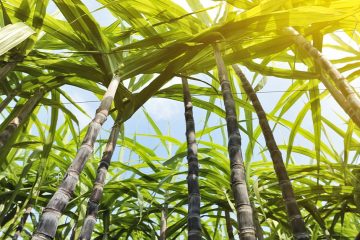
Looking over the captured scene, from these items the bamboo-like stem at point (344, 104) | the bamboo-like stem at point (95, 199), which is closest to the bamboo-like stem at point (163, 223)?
the bamboo-like stem at point (95, 199)

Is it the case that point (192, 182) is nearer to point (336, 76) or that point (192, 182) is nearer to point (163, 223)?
point (336, 76)

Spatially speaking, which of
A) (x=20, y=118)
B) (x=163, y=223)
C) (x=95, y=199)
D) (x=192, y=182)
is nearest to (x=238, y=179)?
(x=192, y=182)

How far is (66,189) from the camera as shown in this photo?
1.05 metres

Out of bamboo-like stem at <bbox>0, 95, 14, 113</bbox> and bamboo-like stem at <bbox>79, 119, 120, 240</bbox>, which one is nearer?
bamboo-like stem at <bbox>79, 119, 120, 240</bbox>

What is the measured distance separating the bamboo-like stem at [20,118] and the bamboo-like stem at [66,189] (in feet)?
1.90

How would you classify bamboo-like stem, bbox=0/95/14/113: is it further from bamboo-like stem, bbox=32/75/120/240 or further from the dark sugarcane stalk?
the dark sugarcane stalk

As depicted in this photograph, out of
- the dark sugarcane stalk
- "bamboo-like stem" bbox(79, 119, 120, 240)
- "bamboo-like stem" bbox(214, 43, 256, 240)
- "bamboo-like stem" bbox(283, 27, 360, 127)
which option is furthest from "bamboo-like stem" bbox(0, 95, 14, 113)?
"bamboo-like stem" bbox(283, 27, 360, 127)

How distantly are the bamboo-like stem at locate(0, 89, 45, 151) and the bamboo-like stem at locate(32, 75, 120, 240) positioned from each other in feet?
1.90

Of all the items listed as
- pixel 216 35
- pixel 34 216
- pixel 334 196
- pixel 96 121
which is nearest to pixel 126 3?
pixel 216 35

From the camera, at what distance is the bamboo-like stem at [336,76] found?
1145 millimetres

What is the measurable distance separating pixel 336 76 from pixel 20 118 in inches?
54.0

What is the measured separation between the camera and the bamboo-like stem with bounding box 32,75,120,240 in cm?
95

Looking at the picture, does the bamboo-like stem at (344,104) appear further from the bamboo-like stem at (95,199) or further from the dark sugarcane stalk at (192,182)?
the bamboo-like stem at (95,199)

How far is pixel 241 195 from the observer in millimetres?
1054
